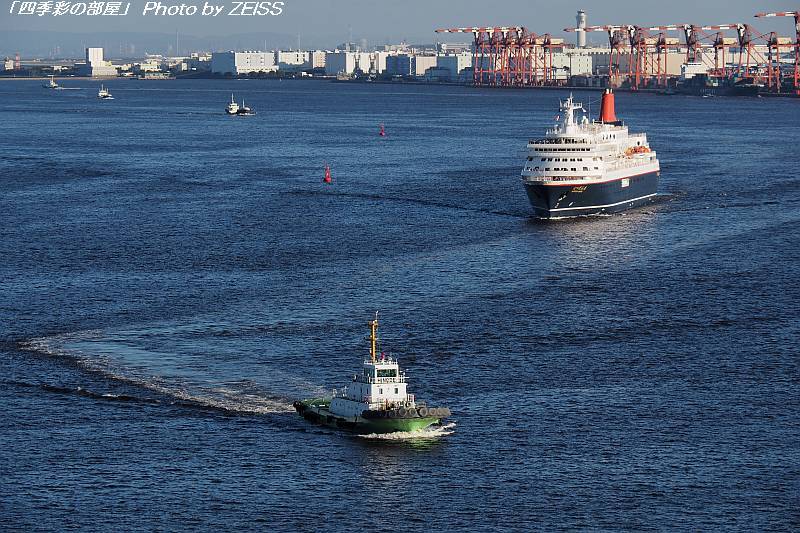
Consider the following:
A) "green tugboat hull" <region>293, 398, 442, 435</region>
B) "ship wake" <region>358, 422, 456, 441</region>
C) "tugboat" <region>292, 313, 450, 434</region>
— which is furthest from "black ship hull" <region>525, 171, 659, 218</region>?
"ship wake" <region>358, 422, 456, 441</region>

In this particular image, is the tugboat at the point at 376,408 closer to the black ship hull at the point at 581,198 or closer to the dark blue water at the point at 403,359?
the dark blue water at the point at 403,359

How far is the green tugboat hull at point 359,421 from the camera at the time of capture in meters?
53.2

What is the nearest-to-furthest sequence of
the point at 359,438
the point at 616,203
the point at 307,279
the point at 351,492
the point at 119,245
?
1. the point at 351,492
2. the point at 359,438
3. the point at 307,279
4. the point at 119,245
5. the point at 616,203

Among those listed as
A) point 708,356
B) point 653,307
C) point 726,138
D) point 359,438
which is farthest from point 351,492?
point 726,138

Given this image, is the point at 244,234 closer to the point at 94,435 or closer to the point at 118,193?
the point at 118,193

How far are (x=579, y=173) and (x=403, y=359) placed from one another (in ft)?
162

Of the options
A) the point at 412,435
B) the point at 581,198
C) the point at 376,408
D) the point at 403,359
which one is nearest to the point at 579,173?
the point at 581,198

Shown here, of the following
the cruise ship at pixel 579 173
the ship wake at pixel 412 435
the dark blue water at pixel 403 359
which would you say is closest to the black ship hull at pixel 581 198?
the cruise ship at pixel 579 173

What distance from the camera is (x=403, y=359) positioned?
6431 cm

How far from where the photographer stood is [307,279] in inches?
3280

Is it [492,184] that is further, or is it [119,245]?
[492,184]

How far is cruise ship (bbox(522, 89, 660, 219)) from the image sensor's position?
10962 centimetres

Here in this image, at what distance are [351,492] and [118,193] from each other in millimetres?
83331

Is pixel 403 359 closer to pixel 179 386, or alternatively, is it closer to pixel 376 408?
pixel 179 386
